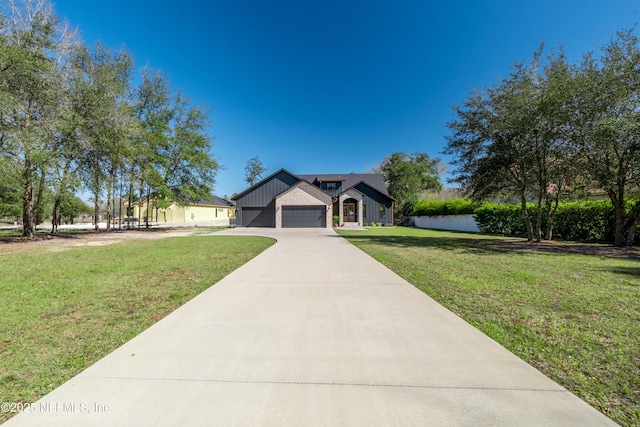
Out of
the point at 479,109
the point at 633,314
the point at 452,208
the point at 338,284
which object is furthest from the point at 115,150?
the point at 452,208

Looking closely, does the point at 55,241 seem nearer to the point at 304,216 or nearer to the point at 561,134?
the point at 304,216

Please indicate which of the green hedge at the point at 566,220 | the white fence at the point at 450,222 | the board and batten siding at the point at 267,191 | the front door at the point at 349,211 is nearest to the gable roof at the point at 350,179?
the front door at the point at 349,211

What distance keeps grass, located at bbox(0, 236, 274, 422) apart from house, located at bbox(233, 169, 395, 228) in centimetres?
1813

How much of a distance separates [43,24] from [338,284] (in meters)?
20.0

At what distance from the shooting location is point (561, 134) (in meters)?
11.4

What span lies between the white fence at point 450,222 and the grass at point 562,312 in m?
15.3

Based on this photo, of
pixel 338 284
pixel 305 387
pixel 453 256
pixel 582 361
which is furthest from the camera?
pixel 453 256

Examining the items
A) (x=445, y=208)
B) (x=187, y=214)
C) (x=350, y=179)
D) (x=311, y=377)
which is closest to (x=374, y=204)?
(x=350, y=179)

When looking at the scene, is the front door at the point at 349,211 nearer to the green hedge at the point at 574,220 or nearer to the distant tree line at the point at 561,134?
the green hedge at the point at 574,220

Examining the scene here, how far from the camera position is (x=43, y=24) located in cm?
1405

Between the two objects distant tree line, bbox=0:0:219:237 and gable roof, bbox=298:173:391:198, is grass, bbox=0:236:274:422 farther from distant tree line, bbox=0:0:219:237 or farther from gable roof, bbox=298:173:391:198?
gable roof, bbox=298:173:391:198

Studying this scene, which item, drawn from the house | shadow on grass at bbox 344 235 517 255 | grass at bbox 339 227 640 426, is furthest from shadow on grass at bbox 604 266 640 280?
the house

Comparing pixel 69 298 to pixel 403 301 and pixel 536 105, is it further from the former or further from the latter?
pixel 536 105

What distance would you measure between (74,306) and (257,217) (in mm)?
24869
